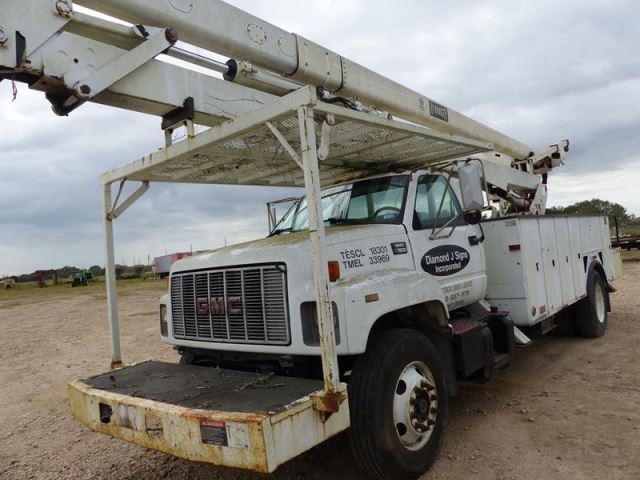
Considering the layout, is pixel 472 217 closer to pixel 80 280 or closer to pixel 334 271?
pixel 334 271

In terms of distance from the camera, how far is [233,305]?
372 centimetres

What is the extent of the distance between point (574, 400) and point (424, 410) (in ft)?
7.23

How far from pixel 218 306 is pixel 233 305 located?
7.2 inches

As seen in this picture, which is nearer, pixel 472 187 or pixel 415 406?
pixel 415 406

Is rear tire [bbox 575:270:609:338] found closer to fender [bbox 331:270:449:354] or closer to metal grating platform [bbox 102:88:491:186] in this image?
metal grating platform [bbox 102:88:491:186]

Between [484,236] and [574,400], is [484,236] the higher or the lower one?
the higher one

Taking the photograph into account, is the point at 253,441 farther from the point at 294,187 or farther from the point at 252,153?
the point at 294,187

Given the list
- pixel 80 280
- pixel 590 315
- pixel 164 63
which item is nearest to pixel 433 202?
pixel 164 63

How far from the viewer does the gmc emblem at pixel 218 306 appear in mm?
3697

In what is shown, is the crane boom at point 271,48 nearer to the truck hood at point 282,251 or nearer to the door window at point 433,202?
the door window at point 433,202

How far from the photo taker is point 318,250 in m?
2.97

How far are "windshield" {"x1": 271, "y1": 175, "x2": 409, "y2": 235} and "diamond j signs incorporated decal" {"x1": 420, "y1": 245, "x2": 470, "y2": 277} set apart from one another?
0.46m

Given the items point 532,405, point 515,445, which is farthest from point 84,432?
point 532,405

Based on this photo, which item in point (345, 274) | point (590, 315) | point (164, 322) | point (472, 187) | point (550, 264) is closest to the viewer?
point (345, 274)
